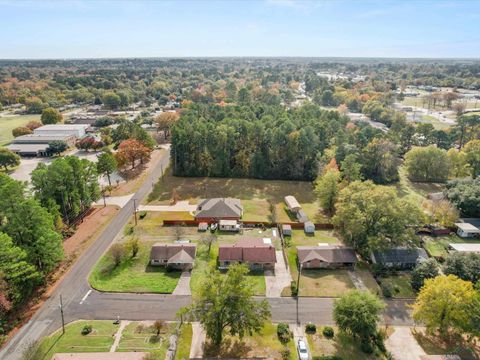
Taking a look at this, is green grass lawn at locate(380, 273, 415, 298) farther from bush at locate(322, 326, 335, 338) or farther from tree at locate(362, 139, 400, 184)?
tree at locate(362, 139, 400, 184)

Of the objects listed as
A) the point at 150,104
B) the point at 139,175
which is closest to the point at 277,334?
the point at 139,175

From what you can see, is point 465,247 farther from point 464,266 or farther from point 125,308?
point 125,308

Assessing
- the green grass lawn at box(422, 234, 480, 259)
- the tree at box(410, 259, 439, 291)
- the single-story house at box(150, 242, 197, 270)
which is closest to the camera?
the tree at box(410, 259, 439, 291)

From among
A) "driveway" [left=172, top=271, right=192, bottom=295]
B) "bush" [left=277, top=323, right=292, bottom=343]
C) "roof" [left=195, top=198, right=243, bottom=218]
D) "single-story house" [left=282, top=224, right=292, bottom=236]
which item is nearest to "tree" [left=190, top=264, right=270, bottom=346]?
"bush" [left=277, top=323, right=292, bottom=343]

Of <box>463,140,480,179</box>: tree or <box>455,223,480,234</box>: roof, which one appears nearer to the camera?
<box>455,223,480,234</box>: roof

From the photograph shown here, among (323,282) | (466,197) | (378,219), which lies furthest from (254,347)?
(466,197)

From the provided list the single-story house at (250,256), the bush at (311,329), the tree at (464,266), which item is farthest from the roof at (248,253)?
the tree at (464,266)
